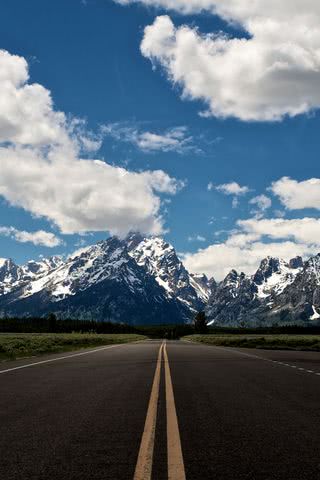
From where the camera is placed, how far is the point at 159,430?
27.9 feet

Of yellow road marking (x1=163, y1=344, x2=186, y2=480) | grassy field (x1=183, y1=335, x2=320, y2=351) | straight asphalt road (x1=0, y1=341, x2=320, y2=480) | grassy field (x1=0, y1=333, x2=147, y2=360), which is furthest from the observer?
grassy field (x1=183, y1=335, x2=320, y2=351)

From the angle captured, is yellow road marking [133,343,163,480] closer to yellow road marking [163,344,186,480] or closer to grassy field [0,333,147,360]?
yellow road marking [163,344,186,480]

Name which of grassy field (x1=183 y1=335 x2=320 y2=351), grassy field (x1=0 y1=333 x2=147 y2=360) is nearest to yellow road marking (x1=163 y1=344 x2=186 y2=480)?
grassy field (x1=0 y1=333 x2=147 y2=360)

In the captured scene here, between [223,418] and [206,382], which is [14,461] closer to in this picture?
[223,418]

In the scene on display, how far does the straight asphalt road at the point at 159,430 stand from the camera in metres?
6.11

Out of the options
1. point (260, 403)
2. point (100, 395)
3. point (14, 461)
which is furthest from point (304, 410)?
point (14, 461)

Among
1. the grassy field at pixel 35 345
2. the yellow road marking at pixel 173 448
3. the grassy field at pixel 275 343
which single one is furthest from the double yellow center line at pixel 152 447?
the grassy field at pixel 275 343

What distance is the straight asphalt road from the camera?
6.11 m

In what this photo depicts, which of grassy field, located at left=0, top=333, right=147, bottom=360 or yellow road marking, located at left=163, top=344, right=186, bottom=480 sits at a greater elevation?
grassy field, located at left=0, top=333, right=147, bottom=360

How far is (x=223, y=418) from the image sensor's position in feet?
31.5

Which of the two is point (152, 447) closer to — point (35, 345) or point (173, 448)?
point (173, 448)

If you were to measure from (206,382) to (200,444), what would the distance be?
8.83 m

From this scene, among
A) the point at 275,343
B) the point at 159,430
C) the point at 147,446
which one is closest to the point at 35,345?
the point at 275,343

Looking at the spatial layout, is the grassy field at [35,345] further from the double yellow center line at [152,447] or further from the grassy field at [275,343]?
the double yellow center line at [152,447]
